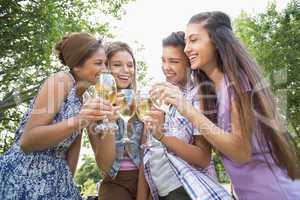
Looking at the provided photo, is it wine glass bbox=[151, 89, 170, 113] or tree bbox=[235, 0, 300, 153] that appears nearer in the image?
wine glass bbox=[151, 89, 170, 113]

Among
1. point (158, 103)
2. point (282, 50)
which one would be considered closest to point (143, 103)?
point (158, 103)

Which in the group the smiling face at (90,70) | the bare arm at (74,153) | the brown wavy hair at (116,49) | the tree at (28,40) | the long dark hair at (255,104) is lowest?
the bare arm at (74,153)

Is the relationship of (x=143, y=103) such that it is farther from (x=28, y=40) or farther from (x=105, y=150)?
(x=28, y=40)

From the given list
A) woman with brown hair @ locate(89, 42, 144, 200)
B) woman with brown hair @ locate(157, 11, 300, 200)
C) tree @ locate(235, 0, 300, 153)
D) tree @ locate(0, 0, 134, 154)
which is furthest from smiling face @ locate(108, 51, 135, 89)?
tree @ locate(235, 0, 300, 153)

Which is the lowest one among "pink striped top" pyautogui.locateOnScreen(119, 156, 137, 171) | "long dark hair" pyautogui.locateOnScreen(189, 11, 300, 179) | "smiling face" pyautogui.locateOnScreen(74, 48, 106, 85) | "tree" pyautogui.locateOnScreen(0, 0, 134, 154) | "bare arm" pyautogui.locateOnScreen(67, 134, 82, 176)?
"pink striped top" pyautogui.locateOnScreen(119, 156, 137, 171)

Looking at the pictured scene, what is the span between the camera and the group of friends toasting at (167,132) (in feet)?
7.66

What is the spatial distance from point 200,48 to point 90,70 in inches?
33.3

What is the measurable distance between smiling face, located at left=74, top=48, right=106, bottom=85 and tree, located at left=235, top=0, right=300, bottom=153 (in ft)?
60.6

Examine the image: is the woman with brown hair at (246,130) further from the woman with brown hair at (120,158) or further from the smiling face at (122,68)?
the smiling face at (122,68)

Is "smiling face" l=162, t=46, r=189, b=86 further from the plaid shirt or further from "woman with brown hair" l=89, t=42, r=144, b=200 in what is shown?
"woman with brown hair" l=89, t=42, r=144, b=200

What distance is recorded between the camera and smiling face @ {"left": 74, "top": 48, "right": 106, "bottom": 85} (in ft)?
9.87

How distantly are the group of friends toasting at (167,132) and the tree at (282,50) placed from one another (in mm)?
18409

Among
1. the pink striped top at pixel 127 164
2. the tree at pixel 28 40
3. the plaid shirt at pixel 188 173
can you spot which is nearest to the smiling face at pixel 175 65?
the plaid shirt at pixel 188 173

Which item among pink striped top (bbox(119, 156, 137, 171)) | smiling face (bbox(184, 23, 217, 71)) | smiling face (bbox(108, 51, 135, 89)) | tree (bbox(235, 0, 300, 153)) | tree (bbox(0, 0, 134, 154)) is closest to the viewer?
smiling face (bbox(184, 23, 217, 71))
